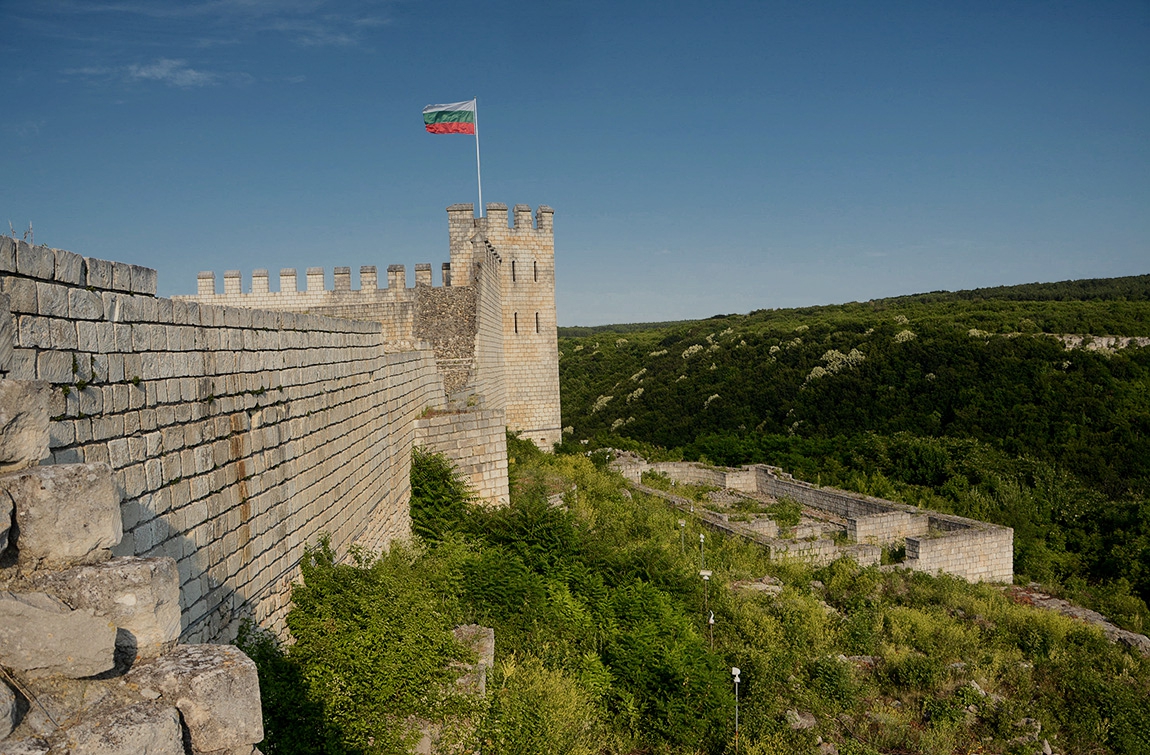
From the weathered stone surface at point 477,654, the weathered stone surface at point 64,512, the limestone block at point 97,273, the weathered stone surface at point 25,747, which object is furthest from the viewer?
the weathered stone surface at point 477,654

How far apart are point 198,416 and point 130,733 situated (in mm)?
2834

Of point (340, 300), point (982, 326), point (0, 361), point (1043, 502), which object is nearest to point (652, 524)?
point (340, 300)

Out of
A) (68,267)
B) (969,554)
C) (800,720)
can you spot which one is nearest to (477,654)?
(68,267)

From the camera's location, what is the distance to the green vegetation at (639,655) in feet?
16.7

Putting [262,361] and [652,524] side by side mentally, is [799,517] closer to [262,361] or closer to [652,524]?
[652,524]

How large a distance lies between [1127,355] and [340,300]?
108 ft

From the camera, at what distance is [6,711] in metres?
Result: 1.63

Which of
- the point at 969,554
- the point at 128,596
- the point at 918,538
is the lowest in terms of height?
the point at 969,554

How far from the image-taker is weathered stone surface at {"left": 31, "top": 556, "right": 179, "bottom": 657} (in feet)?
6.40

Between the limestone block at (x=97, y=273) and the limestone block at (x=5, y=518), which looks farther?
the limestone block at (x=97, y=273)

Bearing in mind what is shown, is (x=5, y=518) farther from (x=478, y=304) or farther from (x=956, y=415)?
(x=956, y=415)

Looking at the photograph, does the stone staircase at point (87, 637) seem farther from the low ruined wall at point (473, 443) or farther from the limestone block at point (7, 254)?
the low ruined wall at point (473, 443)

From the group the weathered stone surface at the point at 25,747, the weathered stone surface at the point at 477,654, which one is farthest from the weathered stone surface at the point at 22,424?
the weathered stone surface at the point at 477,654

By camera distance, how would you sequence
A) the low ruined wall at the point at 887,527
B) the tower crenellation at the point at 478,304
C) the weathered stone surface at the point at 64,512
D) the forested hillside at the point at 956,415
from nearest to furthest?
1. the weathered stone surface at the point at 64,512
2. the tower crenellation at the point at 478,304
3. the low ruined wall at the point at 887,527
4. the forested hillside at the point at 956,415
